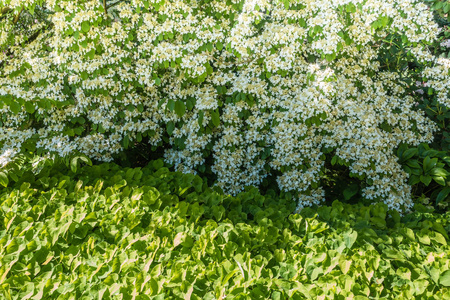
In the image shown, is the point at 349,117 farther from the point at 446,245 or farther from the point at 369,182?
the point at 446,245

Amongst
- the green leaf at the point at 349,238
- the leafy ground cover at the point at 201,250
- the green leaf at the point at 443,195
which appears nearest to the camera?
the leafy ground cover at the point at 201,250

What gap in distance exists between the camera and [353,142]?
363 cm

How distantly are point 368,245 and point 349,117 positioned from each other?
6.35 ft

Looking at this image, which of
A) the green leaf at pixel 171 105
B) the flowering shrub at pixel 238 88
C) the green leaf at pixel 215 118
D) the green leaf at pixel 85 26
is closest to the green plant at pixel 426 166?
the flowering shrub at pixel 238 88

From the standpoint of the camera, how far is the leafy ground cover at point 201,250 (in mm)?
1651

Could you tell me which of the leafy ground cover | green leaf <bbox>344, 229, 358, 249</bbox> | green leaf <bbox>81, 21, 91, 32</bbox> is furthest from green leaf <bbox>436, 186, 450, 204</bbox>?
green leaf <bbox>81, 21, 91, 32</bbox>

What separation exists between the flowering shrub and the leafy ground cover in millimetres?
1105

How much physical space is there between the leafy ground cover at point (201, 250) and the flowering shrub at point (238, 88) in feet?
3.63

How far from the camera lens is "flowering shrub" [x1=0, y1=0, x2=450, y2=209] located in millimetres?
3596

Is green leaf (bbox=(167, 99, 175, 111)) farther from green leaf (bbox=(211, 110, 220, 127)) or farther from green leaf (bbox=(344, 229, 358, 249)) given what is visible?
green leaf (bbox=(344, 229, 358, 249))

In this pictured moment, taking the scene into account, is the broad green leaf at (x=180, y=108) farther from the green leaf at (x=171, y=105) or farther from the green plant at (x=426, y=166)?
the green plant at (x=426, y=166)

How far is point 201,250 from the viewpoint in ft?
6.33

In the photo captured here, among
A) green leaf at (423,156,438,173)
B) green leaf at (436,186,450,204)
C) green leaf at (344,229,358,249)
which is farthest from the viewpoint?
green leaf at (436,186,450,204)

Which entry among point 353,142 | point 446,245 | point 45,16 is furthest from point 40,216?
point 45,16
